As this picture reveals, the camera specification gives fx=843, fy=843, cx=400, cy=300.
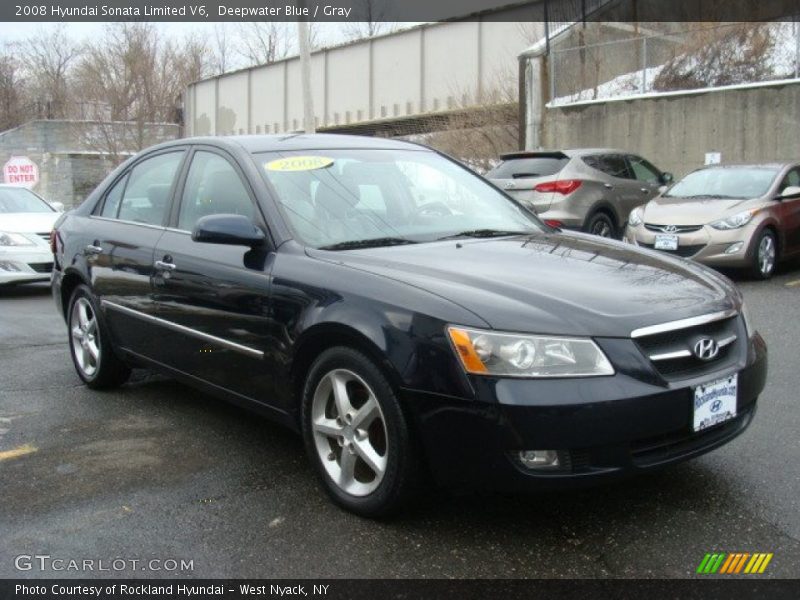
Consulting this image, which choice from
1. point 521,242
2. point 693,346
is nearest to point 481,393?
point 693,346

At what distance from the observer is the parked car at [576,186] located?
1107cm

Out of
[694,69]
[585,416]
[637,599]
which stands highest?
[694,69]

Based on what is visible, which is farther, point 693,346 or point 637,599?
point 693,346

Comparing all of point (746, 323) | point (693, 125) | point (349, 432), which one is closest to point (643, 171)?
point (693, 125)

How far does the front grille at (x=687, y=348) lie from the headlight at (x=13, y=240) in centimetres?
904

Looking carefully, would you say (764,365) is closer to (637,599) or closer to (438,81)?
(637,599)

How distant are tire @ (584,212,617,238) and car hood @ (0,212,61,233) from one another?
696cm

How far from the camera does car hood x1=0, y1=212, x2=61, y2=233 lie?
10.3 meters

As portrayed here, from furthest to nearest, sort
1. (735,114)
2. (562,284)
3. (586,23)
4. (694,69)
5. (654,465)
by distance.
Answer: (586,23) < (694,69) < (735,114) < (562,284) < (654,465)

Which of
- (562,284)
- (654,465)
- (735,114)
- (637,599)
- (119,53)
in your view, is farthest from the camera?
(119,53)

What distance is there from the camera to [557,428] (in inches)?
110

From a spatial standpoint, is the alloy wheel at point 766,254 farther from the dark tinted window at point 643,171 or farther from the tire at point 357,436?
the tire at point 357,436

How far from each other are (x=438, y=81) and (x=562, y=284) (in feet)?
69.3

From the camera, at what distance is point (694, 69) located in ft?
57.1
